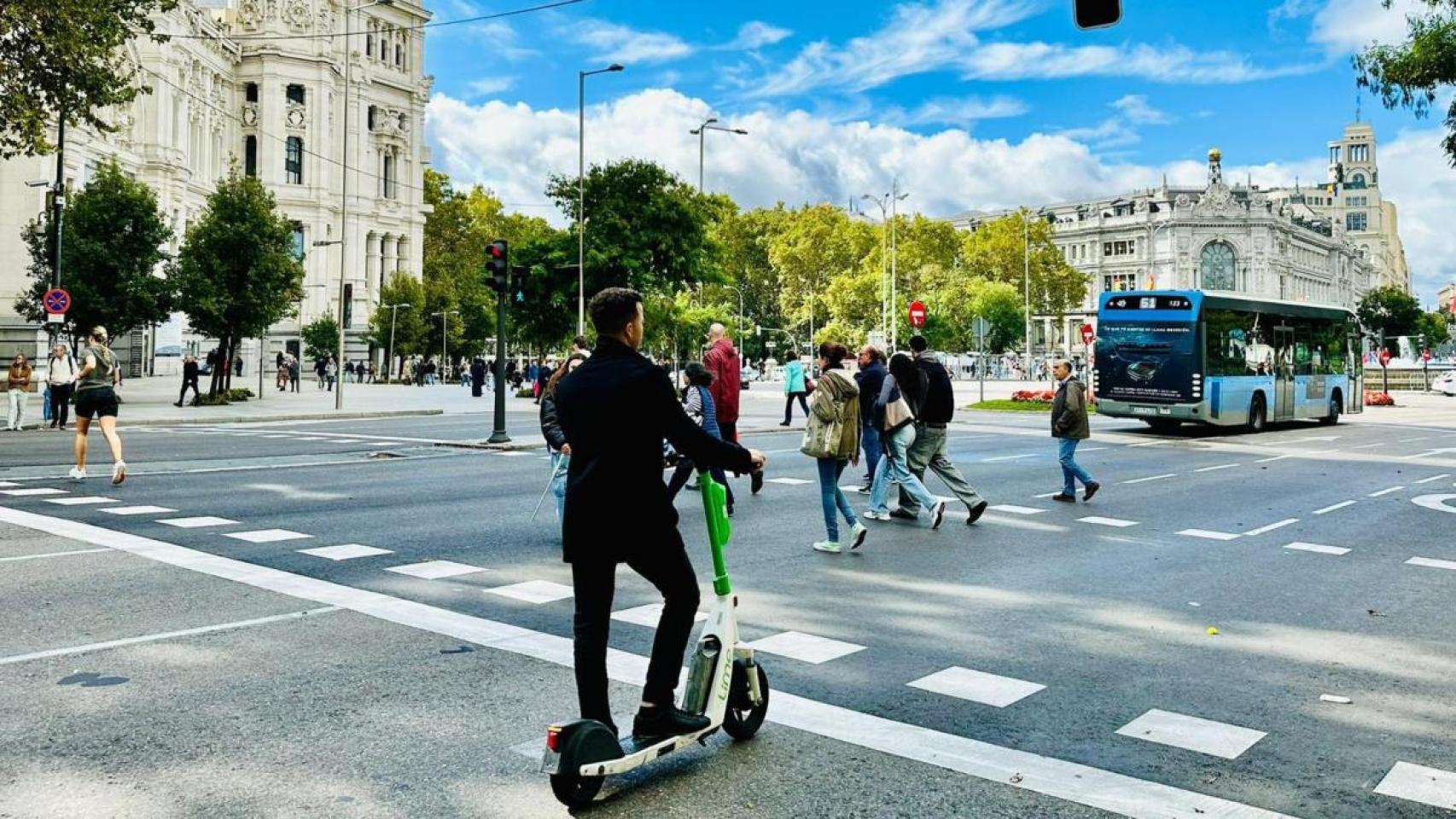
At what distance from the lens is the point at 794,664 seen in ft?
19.9

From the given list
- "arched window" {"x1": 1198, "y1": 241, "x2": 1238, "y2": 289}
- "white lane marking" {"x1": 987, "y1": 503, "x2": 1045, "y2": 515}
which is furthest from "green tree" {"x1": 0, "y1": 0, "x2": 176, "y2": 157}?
"arched window" {"x1": 1198, "y1": 241, "x2": 1238, "y2": 289}

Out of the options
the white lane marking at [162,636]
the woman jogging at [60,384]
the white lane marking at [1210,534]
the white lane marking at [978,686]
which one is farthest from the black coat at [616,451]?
the woman jogging at [60,384]

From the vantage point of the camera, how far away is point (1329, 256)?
16962 cm

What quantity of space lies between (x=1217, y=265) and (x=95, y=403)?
148m

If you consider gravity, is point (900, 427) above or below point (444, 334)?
below

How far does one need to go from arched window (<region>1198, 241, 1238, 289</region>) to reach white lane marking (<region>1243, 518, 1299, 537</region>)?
142 metres

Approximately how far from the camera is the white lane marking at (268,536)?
992 cm

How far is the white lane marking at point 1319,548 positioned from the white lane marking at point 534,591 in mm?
6443

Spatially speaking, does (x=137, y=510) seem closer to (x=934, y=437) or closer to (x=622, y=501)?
(x=934, y=437)

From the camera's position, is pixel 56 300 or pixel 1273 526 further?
pixel 56 300

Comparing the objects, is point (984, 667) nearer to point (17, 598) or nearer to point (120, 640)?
point (120, 640)

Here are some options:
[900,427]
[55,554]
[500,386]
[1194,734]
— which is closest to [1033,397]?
[500,386]

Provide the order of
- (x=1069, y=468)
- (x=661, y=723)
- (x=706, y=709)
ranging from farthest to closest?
(x=1069, y=468) < (x=706, y=709) < (x=661, y=723)

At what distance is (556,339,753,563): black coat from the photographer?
4.14 meters
